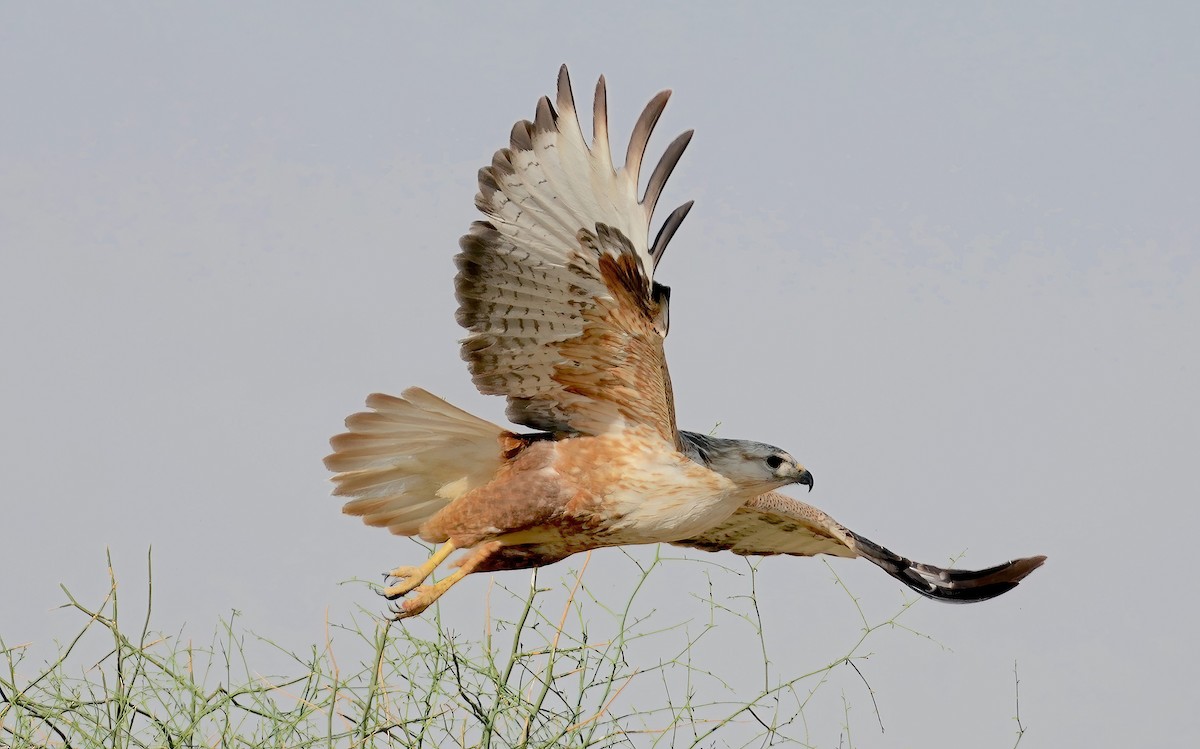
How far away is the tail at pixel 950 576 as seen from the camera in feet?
23.0

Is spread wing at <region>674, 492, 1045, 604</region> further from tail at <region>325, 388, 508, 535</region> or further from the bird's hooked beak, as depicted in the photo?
tail at <region>325, 388, 508, 535</region>

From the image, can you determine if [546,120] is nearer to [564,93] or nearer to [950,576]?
[564,93]

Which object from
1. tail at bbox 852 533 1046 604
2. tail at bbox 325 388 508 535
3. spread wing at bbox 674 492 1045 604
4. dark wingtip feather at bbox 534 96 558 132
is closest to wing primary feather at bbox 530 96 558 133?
dark wingtip feather at bbox 534 96 558 132

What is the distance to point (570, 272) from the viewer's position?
17.4ft

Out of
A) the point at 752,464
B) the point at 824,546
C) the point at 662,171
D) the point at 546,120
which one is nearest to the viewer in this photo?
the point at 546,120

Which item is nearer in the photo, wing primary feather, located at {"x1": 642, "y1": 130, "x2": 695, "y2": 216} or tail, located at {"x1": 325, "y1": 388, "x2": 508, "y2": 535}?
wing primary feather, located at {"x1": 642, "y1": 130, "x2": 695, "y2": 216}

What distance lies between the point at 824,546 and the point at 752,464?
1.48 m

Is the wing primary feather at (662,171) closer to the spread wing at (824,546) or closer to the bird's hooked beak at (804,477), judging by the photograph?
the bird's hooked beak at (804,477)

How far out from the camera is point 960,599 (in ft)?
23.0

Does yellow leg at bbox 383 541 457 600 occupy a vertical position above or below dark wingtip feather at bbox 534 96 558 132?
below

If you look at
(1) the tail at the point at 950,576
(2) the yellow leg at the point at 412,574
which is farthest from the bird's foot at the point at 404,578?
(1) the tail at the point at 950,576

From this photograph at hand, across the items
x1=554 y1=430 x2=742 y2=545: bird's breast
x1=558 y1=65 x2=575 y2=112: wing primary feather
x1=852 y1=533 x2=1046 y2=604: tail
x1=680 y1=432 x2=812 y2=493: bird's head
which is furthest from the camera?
x1=852 y1=533 x2=1046 y2=604: tail

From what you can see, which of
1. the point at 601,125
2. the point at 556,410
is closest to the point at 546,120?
the point at 601,125

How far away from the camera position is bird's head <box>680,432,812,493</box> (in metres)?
5.68
